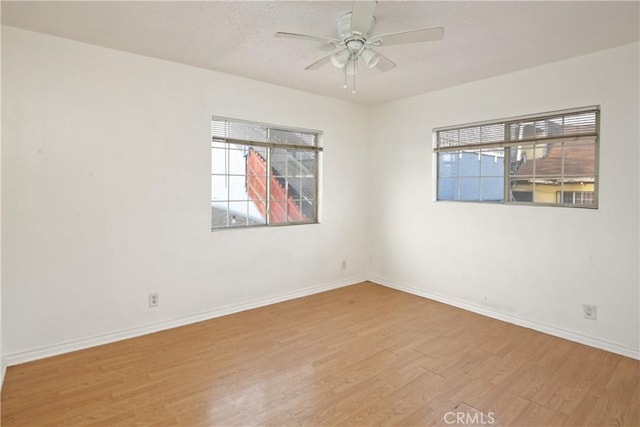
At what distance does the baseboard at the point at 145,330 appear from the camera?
2736 mm

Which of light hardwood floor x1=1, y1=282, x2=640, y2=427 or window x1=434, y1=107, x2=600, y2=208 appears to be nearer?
light hardwood floor x1=1, y1=282, x2=640, y2=427

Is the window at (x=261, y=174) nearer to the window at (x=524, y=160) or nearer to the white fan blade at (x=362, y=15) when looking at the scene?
the window at (x=524, y=160)

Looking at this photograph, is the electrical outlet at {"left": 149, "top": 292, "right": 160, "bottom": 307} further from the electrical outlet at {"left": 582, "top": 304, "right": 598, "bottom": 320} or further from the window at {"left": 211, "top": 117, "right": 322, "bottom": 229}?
the electrical outlet at {"left": 582, "top": 304, "right": 598, "bottom": 320}

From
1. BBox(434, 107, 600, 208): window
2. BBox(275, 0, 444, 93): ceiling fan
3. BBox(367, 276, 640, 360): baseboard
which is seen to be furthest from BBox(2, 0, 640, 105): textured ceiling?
BBox(367, 276, 640, 360): baseboard

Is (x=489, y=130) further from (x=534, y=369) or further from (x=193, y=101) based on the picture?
(x=193, y=101)

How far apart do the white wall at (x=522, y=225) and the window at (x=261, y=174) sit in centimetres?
103

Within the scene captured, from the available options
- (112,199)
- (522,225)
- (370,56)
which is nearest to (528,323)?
(522,225)

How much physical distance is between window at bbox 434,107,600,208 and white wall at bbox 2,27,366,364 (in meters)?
1.95

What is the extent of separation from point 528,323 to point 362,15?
10.2 ft

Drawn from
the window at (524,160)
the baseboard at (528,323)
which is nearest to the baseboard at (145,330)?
the baseboard at (528,323)

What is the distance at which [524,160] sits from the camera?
3.57m

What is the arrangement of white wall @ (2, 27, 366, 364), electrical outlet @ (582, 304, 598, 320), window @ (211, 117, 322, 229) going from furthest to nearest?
window @ (211, 117, 322, 229), electrical outlet @ (582, 304, 598, 320), white wall @ (2, 27, 366, 364)

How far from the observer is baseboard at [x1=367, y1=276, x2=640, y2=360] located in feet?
9.61

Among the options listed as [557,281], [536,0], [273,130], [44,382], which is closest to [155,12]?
[273,130]
